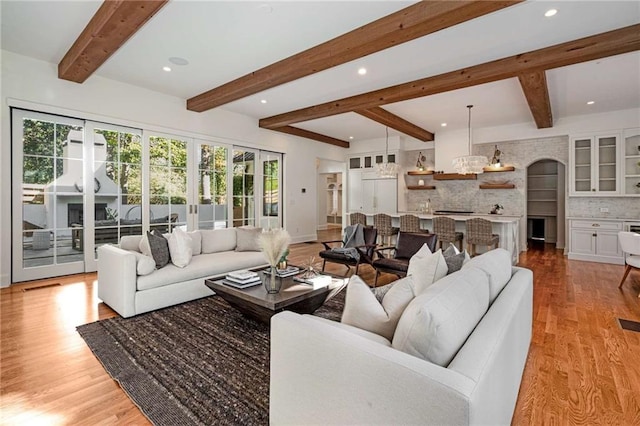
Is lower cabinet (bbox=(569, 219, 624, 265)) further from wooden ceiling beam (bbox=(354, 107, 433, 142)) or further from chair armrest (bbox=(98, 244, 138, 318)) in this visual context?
chair armrest (bbox=(98, 244, 138, 318))

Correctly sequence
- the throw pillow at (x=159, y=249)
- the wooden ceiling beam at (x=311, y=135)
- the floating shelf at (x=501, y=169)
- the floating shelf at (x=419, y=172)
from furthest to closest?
the floating shelf at (x=419, y=172)
the wooden ceiling beam at (x=311, y=135)
the floating shelf at (x=501, y=169)
the throw pillow at (x=159, y=249)

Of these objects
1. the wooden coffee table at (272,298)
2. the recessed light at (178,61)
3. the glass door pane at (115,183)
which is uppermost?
the recessed light at (178,61)

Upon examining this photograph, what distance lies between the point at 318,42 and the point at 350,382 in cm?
350

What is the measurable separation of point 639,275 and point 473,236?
8.01 ft

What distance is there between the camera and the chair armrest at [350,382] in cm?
89

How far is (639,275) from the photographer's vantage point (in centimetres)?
481

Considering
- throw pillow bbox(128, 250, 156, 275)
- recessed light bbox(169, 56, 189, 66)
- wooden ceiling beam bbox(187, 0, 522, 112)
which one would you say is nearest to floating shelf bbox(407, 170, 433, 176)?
wooden ceiling beam bbox(187, 0, 522, 112)

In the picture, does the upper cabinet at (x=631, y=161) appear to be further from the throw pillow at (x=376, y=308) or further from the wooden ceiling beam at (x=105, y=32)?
the wooden ceiling beam at (x=105, y=32)

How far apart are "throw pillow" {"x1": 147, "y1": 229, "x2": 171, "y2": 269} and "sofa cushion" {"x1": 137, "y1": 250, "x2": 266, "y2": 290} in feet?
0.24

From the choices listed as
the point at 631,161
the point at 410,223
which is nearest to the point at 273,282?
the point at 410,223

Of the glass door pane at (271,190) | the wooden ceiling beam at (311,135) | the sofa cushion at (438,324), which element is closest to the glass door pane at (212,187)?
the glass door pane at (271,190)

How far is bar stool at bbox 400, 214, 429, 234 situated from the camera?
234 inches

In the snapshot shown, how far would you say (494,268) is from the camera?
1.96 metres

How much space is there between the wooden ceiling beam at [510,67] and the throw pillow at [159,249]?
376 cm
